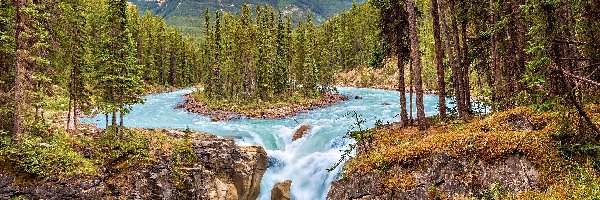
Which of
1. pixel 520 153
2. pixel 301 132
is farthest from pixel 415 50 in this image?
pixel 301 132

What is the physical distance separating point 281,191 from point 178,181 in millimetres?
5961

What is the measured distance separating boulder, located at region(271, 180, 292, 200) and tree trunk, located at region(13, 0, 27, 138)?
1327 centimetres

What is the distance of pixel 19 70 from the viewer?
18781 millimetres

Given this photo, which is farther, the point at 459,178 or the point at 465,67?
the point at 465,67

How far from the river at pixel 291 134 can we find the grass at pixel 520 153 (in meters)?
10.9

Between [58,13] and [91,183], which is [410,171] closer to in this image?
[91,183]

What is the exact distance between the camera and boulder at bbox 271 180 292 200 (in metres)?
25.0

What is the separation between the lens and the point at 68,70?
24.6 metres

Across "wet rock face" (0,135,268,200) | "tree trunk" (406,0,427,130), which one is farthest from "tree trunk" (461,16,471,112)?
"wet rock face" (0,135,268,200)

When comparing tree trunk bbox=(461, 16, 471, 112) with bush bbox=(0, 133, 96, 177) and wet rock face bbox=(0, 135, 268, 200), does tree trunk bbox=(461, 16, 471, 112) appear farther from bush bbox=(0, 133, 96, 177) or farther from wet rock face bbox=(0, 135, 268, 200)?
bush bbox=(0, 133, 96, 177)

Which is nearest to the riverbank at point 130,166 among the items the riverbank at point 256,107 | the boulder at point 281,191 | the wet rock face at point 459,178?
the boulder at point 281,191

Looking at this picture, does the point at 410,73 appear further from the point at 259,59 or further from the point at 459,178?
Answer: the point at 259,59

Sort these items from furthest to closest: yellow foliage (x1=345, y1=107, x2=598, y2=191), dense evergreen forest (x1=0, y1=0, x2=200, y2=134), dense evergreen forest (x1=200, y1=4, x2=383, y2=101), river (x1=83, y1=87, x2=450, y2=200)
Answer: dense evergreen forest (x1=200, y1=4, x2=383, y2=101) → river (x1=83, y1=87, x2=450, y2=200) → dense evergreen forest (x1=0, y1=0, x2=200, y2=134) → yellow foliage (x1=345, y1=107, x2=598, y2=191)

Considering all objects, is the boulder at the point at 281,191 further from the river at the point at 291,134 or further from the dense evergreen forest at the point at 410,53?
the dense evergreen forest at the point at 410,53
